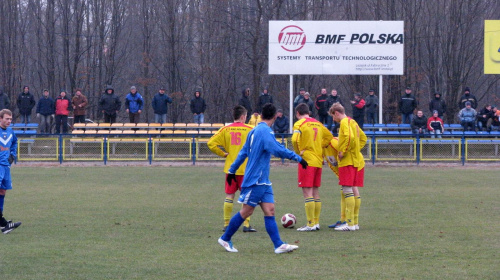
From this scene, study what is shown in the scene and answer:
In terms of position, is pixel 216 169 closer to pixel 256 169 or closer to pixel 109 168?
pixel 109 168

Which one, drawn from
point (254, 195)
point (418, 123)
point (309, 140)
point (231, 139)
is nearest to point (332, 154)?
point (309, 140)

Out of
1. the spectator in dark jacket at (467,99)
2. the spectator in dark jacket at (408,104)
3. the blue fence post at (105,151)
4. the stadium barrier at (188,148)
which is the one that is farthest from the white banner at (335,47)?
the blue fence post at (105,151)

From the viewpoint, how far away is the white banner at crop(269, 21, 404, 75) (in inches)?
1170

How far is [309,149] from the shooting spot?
10266mm

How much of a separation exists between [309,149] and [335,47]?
20180 mm

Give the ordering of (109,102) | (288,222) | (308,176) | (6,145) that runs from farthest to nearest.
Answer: (109,102), (288,222), (6,145), (308,176)

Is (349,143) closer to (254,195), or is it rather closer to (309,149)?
(309,149)

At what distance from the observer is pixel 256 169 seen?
26.7 feet

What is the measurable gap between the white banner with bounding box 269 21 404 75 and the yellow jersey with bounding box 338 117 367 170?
766 inches

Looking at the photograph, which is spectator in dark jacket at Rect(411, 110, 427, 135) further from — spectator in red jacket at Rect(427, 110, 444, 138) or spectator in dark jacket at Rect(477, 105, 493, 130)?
spectator in dark jacket at Rect(477, 105, 493, 130)

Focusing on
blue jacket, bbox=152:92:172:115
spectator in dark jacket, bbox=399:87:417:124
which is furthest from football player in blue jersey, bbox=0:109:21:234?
spectator in dark jacket, bbox=399:87:417:124

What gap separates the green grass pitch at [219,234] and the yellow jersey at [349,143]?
103cm

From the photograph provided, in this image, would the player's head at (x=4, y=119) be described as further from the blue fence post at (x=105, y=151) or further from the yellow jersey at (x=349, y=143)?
the blue fence post at (x=105, y=151)

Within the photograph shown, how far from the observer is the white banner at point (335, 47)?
29719mm
